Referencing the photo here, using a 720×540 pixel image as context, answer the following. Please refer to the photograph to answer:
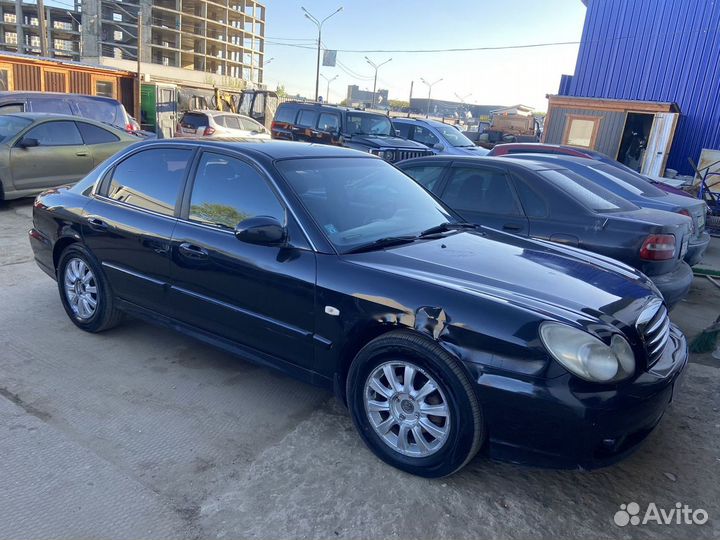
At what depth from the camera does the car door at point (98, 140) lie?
925 cm

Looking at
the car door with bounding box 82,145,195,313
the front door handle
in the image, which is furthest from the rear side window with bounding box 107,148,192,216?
the front door handle

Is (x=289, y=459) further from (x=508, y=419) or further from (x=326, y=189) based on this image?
(x=326, y=189)

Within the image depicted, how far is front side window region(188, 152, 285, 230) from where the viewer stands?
3325 millimetres

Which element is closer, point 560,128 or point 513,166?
point 513,166

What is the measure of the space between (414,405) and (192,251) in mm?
1760

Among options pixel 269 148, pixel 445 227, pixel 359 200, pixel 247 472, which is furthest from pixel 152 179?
pixel 247 472

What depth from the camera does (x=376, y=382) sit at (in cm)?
284

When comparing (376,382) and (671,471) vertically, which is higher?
(376,382)

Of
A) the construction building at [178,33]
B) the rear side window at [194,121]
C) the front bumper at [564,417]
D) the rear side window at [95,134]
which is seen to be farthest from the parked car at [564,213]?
the construction building at [178,33]

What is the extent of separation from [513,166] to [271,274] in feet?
10.3

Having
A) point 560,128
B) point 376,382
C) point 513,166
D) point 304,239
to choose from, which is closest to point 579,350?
point 376,382

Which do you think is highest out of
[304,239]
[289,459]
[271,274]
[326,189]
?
[326,189]

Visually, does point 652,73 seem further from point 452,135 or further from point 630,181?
point 630,181

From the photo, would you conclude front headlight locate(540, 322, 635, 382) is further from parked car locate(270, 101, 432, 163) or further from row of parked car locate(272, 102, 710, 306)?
parked car locate(270, 101, 432, 163)
